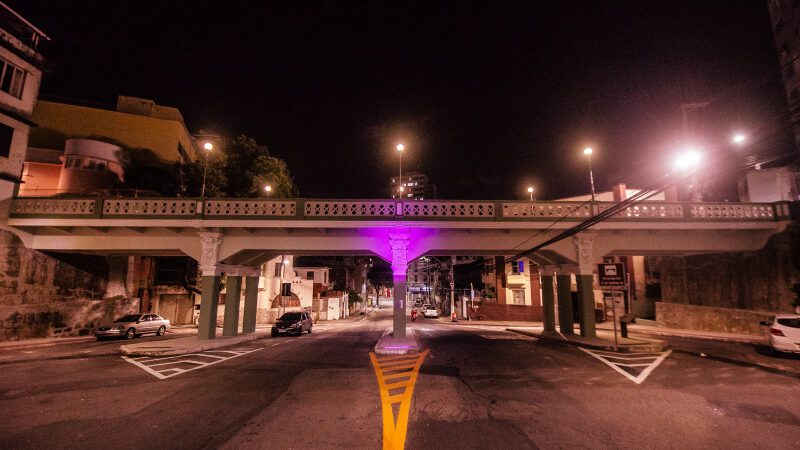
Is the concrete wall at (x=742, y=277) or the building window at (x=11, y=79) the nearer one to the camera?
the concrete wall at (x=742, y=277)

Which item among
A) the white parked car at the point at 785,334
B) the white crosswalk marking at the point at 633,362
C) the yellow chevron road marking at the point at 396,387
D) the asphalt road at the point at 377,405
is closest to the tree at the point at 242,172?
the asphalt road at the point at 377,405

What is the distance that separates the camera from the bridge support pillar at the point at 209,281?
16.9m

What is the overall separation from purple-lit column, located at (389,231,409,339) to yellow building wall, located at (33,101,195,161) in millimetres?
30464

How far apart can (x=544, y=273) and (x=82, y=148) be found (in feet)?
124

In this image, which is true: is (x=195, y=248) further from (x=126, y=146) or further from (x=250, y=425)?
(x=126, y=146)

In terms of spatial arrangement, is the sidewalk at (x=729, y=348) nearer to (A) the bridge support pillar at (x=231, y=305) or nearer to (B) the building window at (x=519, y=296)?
(B) the building window at (x=519, y=296)

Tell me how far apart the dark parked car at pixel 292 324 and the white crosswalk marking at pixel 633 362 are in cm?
1639

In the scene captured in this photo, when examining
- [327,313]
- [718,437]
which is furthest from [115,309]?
[718,437]

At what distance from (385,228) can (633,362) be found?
10988 mm

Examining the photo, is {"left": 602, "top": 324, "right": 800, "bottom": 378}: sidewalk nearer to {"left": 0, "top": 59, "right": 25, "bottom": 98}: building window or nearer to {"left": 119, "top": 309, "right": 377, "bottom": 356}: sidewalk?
{"left": 119, "top": 309, "right": 377, "bottom": 356}: sidewalk

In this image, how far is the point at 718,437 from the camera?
18.0 feet

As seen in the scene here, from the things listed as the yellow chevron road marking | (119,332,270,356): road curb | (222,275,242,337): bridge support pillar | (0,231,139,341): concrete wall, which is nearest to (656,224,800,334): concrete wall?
the yellow chevron road marking

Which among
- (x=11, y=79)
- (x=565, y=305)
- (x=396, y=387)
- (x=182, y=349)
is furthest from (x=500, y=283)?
(x=11, y=79)

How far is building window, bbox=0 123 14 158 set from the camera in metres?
17.8
